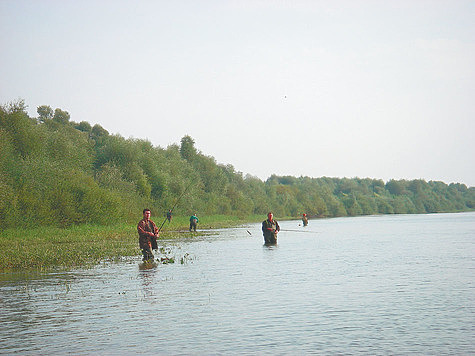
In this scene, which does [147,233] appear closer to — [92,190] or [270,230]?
[270,230]

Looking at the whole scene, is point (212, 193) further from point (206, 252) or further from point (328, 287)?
point (328, 287)

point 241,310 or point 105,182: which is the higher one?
point 105,182

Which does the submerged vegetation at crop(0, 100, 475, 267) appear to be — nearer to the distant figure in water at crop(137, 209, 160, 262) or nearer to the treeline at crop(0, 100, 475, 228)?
the treeline at crop(0, 100, 475, 228)

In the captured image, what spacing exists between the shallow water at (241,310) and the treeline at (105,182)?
42.7 feet

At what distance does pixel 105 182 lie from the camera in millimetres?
57688

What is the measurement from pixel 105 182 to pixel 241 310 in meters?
47.7

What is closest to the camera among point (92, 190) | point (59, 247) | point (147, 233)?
point (147, 233)

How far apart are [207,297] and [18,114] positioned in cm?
4423

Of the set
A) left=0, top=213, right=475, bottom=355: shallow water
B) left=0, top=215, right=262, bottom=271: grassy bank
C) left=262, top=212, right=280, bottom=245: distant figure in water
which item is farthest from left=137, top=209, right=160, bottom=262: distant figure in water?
left=262, top=212, right=280, bottom=245: distant figure in water

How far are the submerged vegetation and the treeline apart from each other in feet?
0.28

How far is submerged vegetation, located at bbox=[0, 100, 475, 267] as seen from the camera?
32.7m

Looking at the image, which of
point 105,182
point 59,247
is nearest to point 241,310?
point 59,247

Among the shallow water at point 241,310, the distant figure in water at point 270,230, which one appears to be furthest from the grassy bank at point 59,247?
the distant figure in water at point 270,230

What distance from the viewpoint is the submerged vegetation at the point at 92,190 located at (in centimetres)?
3272
